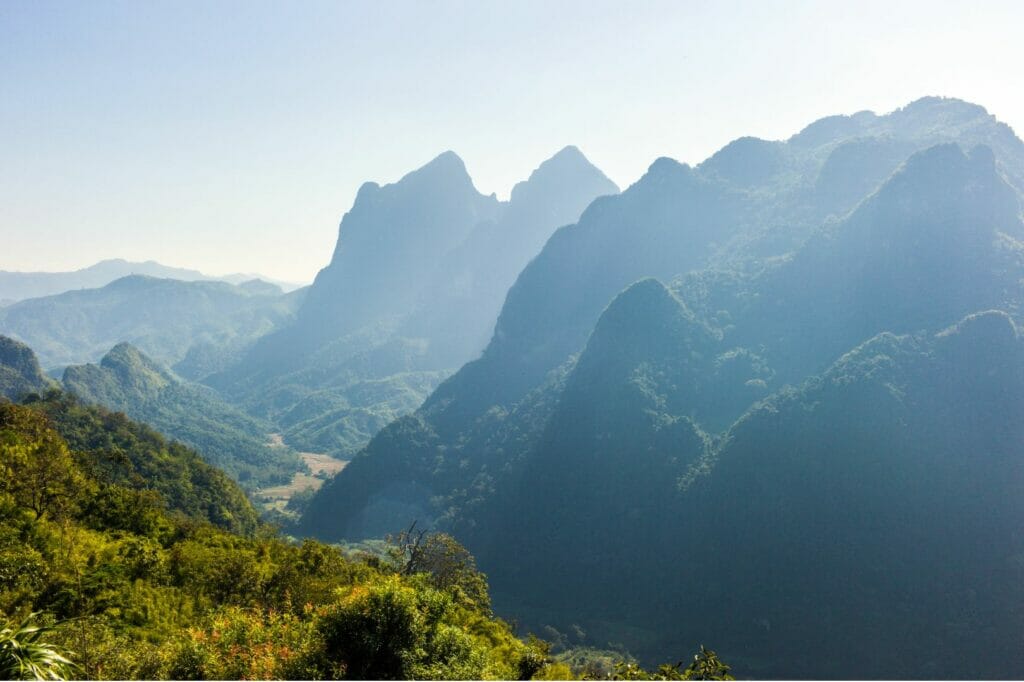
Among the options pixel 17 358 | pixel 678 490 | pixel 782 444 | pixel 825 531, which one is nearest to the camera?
pixel 825 531

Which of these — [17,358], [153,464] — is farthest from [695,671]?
[17,358]

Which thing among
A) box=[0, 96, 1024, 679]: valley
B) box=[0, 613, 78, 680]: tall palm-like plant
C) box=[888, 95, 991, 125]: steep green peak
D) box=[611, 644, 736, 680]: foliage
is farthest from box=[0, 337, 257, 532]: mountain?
box=[888, 95, 991, 125]: steep green peak

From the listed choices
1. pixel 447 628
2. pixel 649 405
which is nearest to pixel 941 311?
pixel 649 405

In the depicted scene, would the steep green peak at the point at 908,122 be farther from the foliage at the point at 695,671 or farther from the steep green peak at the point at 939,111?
the foliage at the point at 695,671

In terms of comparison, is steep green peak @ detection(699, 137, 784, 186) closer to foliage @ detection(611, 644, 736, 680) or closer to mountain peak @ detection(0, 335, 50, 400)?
foliage @ detection(611, 644, 736, 680)

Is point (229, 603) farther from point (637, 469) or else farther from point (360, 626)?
point (637, 469)

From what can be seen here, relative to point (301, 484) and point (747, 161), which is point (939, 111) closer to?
point (747, 161)
